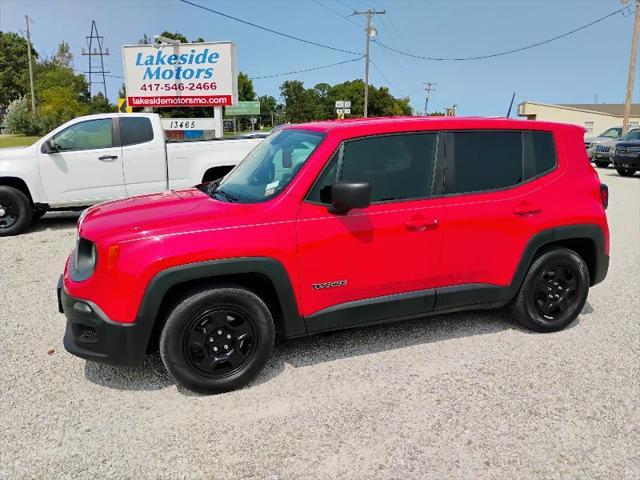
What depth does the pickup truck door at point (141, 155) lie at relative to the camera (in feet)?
26.7

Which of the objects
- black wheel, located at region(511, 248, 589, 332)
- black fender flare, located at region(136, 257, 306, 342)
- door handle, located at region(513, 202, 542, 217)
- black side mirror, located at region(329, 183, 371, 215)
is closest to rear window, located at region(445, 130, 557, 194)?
door handle, located at region(513, 202, 542, 217)

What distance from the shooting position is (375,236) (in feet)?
11.2

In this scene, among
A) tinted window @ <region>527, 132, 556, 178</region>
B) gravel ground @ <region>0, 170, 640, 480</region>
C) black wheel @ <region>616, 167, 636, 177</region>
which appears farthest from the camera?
black wheel @ <region>616, 167, 636, 177</region>

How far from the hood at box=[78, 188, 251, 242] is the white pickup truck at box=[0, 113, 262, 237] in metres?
4.66

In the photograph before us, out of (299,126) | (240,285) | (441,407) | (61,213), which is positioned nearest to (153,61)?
(61,213)

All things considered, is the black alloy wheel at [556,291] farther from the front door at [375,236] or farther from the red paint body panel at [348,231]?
the front door at [375,236]

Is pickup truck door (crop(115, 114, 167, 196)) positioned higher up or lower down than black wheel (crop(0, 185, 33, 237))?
higher up

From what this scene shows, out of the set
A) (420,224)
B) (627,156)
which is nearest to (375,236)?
(420,224)

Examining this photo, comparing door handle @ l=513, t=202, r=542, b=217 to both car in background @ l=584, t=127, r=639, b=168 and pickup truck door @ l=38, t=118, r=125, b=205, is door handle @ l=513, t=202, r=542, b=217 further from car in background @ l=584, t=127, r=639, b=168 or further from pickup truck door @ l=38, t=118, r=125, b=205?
car in background @ l=584, t=127, r=639, b=168

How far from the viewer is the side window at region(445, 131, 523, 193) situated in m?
3.72

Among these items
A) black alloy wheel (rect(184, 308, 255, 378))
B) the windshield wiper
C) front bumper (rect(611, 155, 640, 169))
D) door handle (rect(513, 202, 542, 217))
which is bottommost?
black alloy wheel (rect(184, 308, 255, 378))

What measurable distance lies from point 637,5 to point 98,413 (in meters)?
32.3

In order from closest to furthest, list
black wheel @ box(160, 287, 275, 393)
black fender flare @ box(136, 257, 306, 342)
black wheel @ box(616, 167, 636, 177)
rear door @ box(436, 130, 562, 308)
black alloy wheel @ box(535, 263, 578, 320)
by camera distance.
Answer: black fender flare @ box(136, 257, 306, 342), black wheel @ box(160, 287, 275, 393), rear door @ box(436, 130, 562, 308), black alloy wheel @ box(535, 263, 578, 320), black wheel @ box(616, 167, 636, 177)

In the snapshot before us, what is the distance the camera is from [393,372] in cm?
353
